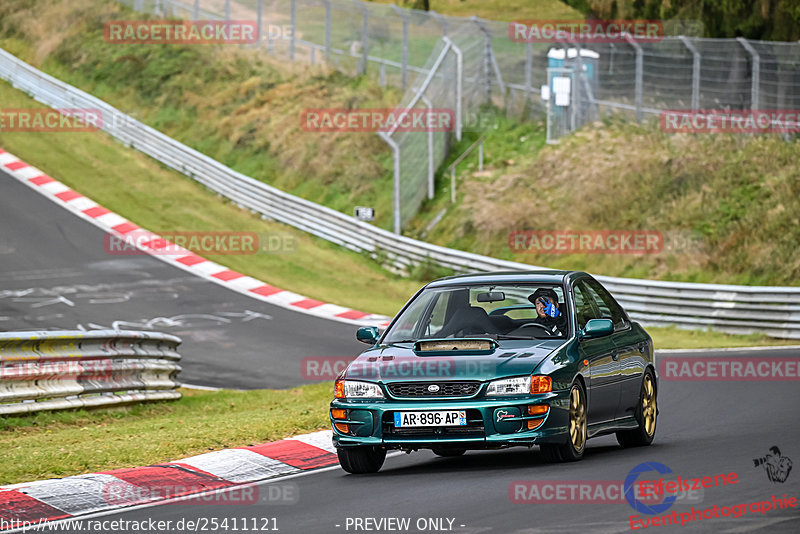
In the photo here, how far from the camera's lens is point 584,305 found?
10797mm

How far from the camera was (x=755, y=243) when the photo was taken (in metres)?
26.7

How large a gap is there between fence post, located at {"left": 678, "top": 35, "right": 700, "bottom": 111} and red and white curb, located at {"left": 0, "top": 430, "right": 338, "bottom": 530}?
64.5ft

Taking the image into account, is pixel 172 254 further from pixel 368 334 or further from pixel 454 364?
pixel 454 364

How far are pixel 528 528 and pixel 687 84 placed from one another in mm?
23605

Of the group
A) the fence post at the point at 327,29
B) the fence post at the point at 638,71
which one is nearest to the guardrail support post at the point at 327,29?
the fence post at the point at 327,29

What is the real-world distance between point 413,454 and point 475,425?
2145 millimetres

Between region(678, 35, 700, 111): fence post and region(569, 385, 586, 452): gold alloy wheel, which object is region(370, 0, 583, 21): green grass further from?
region(569, 385, 586, 452): gold alloy wheel

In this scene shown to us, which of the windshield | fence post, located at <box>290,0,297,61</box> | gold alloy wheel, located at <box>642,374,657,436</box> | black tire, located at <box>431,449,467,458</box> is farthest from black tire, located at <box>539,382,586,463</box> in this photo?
fence post, located at <box>290,0,297,61</box>

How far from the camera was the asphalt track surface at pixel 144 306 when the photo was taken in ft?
67.6

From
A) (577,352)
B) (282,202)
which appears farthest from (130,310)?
(577,352)

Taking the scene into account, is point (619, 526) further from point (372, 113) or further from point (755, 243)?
point (372, 113)

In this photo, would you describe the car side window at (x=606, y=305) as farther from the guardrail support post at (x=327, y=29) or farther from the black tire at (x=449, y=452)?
the guardrail support post at (x=327, y=29)

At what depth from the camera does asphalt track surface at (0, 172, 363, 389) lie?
20609 millimetres

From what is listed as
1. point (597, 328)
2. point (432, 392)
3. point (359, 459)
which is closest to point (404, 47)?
point (597, 328)
